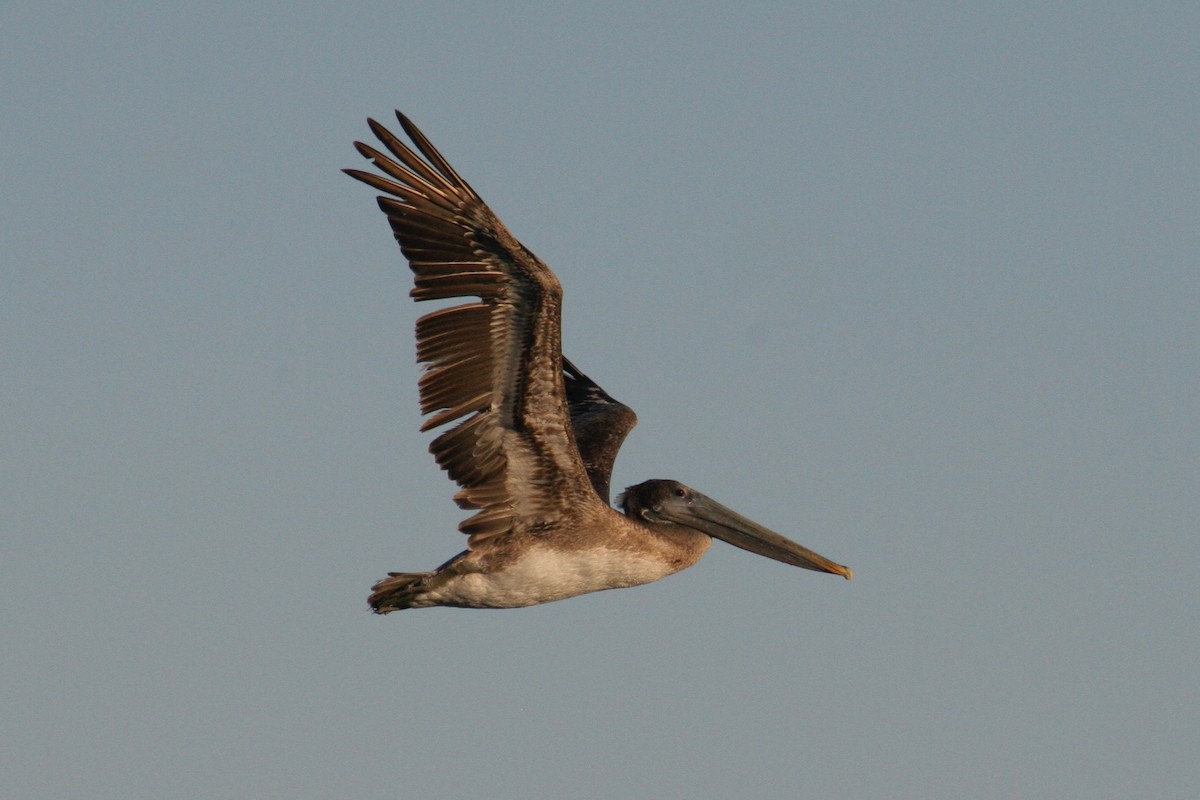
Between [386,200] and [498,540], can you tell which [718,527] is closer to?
[498,540]

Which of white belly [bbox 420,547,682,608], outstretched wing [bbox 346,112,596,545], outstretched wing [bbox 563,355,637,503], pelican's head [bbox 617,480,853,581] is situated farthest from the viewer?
outstretched wing [bbox 563,355,637,503]

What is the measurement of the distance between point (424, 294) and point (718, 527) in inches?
148

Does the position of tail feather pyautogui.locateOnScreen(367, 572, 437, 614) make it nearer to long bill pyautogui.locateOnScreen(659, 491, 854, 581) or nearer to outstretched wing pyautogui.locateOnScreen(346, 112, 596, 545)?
outstretched wing pyautogui.locateOnScreen(346, 112, 596, 545)

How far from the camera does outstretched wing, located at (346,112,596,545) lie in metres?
13.1

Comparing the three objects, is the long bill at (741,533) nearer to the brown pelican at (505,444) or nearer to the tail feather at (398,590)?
the brown pelican at (505,444)

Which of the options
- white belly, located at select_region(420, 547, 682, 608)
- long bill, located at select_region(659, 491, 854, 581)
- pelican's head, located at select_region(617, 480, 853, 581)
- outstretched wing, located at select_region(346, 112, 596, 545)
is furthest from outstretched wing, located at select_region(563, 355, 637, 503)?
outstretched wing, located at select_region(346, 112, 596, 545)

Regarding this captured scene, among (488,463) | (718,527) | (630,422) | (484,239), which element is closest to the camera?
(484,239)

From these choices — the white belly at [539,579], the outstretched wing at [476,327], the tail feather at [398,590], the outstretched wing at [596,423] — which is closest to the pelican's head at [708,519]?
the outstretched wing at [596,423]

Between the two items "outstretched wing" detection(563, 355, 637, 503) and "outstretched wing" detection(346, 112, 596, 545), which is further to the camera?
"outstretched wing" detection(563, 355, 637, 503)

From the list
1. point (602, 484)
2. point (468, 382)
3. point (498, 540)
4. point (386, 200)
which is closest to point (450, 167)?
point (386, 200)

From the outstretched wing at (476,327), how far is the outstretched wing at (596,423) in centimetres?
235

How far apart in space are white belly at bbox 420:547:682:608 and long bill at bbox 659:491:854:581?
111 centimetres

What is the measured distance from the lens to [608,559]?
47.2 ft

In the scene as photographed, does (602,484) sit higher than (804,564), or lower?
higher
